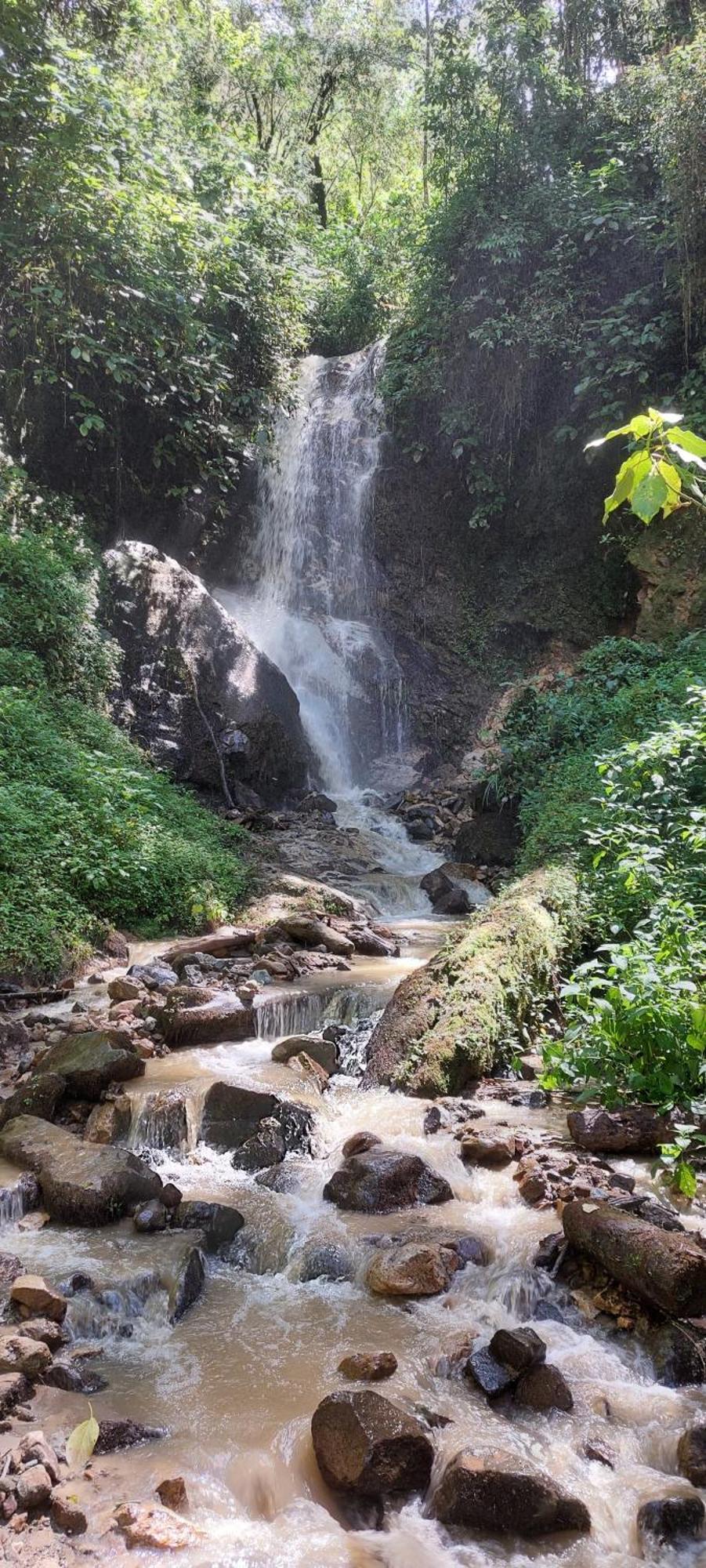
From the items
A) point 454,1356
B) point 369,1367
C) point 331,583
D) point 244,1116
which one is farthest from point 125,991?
point 331,583

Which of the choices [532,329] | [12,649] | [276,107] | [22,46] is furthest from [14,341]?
[276,107]

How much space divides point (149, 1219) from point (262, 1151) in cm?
89

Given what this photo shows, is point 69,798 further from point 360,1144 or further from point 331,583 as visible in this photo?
point 331,583

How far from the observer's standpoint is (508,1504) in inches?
109

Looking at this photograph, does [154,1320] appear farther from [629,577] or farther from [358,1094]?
[629,577]

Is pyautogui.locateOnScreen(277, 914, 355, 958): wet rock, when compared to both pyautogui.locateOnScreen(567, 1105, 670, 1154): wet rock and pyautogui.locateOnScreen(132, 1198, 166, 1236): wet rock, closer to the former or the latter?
pyautogui.locateOnScreen(567, 1105, 670, 1154): wet rock

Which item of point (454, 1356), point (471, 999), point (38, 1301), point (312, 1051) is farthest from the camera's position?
point (312, 1051)

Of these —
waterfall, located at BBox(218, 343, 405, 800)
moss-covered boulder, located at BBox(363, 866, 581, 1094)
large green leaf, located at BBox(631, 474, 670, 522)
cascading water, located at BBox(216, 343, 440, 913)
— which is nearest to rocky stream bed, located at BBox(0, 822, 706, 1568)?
moss-covered boulder, located at BBox(363, 866, 581, 1094)

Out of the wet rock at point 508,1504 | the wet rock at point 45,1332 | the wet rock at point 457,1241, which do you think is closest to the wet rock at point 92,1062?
the wet rock at point 45,1332

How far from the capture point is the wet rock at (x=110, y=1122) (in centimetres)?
525

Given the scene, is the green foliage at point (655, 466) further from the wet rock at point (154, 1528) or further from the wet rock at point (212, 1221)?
the wet rock at point (212, 1221)

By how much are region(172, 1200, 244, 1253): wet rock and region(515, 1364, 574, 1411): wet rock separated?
64.3 inches

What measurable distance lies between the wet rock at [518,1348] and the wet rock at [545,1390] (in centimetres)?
3

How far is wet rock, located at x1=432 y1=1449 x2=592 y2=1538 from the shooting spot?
2.76 metres
